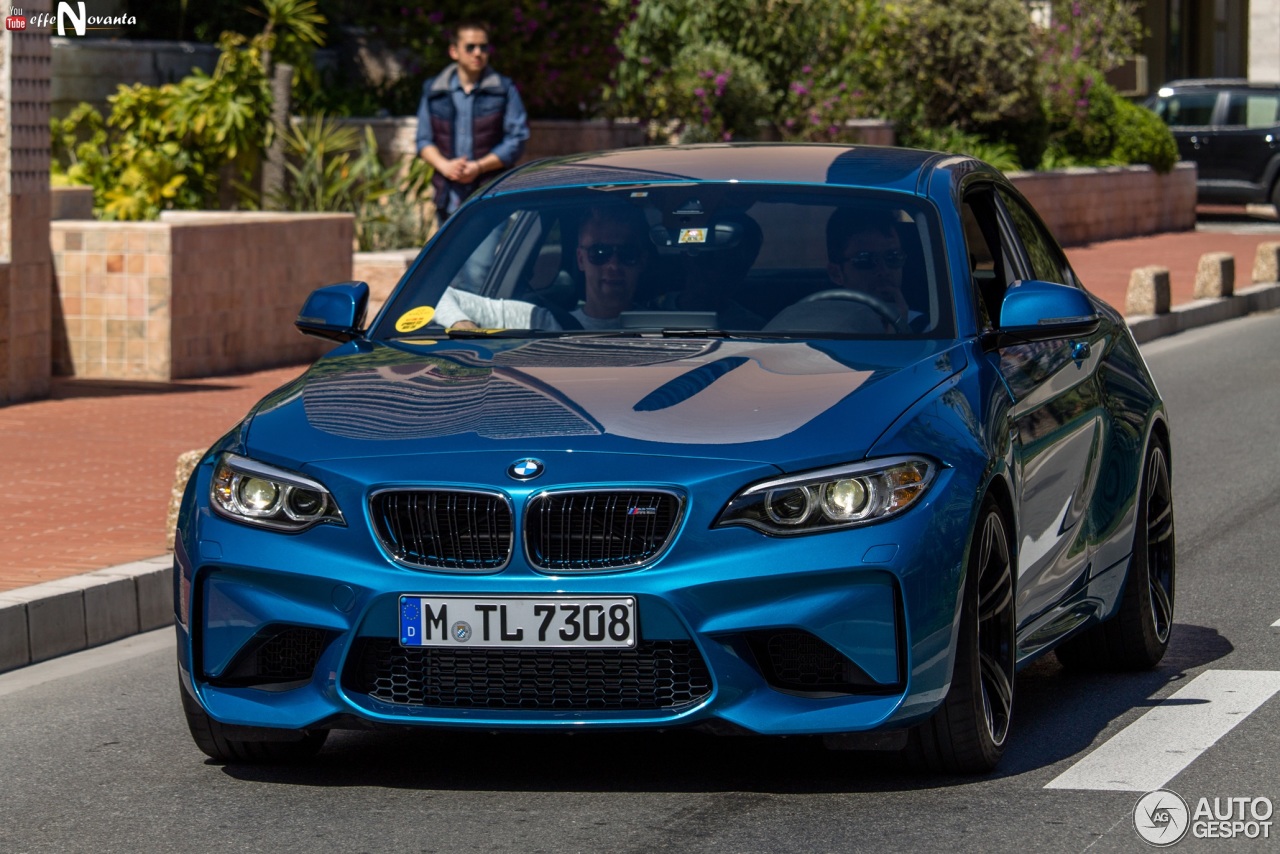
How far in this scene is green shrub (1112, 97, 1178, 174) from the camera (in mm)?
33031

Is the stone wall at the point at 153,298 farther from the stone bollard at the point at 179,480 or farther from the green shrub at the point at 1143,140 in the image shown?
the green shrub at the point at 1143,140

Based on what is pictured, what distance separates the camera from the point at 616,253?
6.50m

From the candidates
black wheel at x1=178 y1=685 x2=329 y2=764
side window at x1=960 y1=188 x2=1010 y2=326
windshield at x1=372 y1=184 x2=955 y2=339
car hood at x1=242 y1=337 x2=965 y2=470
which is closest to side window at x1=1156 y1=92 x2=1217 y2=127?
side window at x1=960 y1=188 x2=1010 y2=326

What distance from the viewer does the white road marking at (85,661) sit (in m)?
7.30

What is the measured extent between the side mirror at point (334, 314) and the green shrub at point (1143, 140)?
2763cm

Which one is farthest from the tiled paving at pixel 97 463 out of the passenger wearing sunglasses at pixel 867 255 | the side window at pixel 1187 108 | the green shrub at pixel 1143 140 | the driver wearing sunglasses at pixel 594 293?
the side window at pixel 1187 108

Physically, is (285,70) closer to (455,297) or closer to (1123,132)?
(455,297)

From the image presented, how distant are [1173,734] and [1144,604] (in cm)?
90

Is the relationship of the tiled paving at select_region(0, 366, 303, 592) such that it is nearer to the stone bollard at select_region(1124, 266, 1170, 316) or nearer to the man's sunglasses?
the man's sunglasses

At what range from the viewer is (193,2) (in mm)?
21734

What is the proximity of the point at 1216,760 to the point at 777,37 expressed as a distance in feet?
68.0

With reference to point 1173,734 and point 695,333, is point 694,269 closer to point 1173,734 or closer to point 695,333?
point 695,333

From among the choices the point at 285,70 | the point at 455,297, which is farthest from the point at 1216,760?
A: the point at 285,70

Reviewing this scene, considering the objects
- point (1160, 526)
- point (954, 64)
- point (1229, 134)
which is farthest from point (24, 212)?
point (1229, 134)
